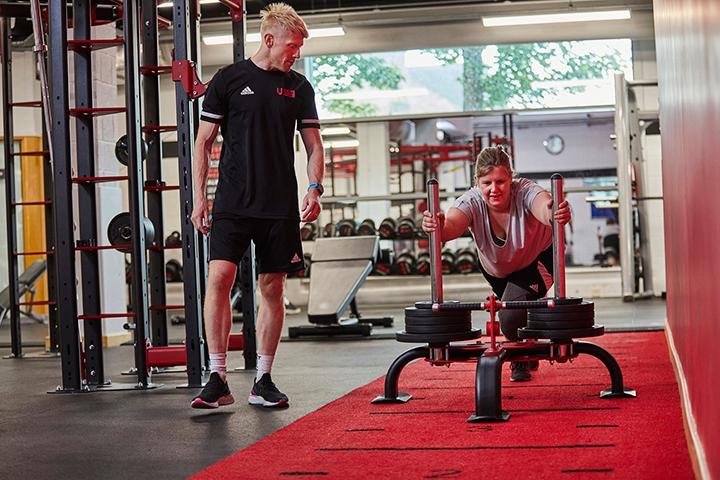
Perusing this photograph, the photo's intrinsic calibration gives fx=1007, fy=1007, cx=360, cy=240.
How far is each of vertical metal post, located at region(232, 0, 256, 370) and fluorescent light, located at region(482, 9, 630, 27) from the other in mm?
6070

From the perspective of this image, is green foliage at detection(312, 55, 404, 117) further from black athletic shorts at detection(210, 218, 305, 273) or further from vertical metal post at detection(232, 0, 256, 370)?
black athletic shorts at detection(210, 218, 305, 273)

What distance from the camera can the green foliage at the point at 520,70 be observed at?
12039mm

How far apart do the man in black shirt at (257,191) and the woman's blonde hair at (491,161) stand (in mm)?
604

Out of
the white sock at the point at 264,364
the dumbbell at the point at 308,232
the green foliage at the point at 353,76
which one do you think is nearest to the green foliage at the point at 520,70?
the green foliage at the point at 353,76

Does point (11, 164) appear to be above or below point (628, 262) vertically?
above

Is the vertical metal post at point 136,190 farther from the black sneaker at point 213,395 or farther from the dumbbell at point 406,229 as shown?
the dumbbell at point 406,229

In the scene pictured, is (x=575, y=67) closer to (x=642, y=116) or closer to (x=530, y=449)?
(x=642, y=116)

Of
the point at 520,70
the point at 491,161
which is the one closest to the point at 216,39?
the point at 520,70

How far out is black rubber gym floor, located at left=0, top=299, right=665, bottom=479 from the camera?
9.00ft

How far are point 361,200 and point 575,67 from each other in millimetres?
3019

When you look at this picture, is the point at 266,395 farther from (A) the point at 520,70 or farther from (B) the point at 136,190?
(A) the point at 520,70

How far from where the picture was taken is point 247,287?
522cm

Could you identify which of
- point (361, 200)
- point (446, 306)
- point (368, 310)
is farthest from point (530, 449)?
point (361, 200)

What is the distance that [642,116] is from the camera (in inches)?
405
